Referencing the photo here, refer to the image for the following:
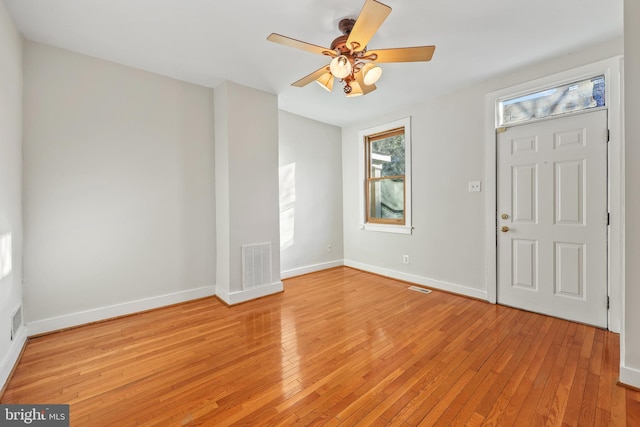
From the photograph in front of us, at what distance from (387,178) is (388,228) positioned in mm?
818

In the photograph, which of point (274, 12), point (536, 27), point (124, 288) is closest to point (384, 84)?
point (536, 27)

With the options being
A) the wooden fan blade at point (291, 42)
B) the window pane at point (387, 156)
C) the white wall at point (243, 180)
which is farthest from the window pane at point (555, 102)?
the white wall at point (243, 180)

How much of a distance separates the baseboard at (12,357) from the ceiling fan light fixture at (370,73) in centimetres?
327

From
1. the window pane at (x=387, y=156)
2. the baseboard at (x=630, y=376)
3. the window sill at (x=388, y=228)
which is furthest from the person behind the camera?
the window pane at (x=387, y=156)

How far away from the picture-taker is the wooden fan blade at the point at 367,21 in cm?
155

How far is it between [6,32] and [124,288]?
2.27m

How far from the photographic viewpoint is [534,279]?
2.85 m

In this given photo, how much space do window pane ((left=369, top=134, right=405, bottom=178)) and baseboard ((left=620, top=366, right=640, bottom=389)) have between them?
3004mm
